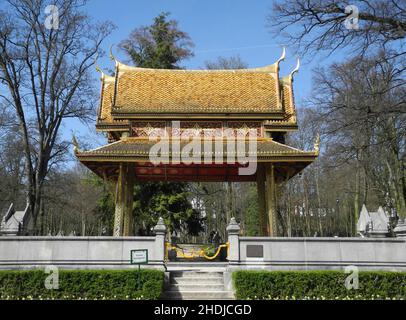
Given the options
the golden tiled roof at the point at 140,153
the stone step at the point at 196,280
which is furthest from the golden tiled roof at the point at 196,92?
the stone step at the point at 196,280

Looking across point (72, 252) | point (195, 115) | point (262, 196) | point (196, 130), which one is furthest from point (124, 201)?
point (262, 196)

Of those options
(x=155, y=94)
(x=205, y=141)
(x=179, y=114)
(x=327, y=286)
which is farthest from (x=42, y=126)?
(x=327, y=286)

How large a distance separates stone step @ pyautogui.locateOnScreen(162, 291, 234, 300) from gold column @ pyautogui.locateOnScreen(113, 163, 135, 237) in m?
5.08

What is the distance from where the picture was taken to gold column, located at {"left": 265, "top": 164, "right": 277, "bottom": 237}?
1748cm

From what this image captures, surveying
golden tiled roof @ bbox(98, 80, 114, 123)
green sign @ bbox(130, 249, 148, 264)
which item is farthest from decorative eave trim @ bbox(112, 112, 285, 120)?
green sign @ bbox(130, 249, 148, 264)

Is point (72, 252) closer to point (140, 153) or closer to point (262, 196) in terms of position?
point (140, 153)

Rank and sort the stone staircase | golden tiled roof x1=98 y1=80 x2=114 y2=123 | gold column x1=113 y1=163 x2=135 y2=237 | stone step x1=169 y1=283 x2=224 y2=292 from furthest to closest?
golden tiled roof x1=98 y1=80 x2=114 y2=123, gold column x1=113 y1=163 x2=135 y2=237, stone step x1=169 y1=283 x2=224 y2=292, the stone staircase

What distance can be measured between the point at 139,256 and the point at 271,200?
719 centimetres

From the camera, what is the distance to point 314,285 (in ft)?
41.1

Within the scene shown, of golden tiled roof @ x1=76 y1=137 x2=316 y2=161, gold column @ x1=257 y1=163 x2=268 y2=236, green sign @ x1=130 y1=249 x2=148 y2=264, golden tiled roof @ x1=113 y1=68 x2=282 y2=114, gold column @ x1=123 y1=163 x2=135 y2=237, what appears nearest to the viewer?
green sign @ x1=130 y1=249 x2=148 y2=264

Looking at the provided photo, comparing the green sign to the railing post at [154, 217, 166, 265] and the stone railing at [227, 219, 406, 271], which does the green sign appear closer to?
the railing post at [154, 217, 166, 265]

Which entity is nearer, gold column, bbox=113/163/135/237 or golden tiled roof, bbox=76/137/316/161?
golden tiled roof, bbox=76/137/316/161

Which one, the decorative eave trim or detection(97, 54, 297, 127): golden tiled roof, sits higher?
detection(97, 54, 297, 127): golden tiled roof
